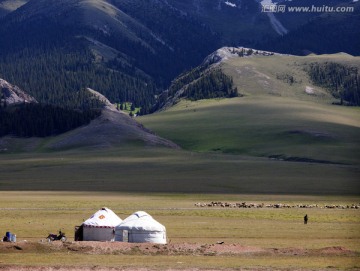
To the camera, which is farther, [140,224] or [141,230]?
[141,230]

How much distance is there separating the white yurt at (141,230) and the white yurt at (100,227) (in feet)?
4.10

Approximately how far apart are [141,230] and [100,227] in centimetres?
312

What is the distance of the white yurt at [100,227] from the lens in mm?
63250

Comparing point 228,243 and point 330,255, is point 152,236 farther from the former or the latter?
point 330,255

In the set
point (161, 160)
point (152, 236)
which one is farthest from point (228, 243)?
point (161, 160)

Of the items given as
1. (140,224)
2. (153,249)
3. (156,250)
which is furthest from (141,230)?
(156,250)

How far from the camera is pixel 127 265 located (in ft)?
170

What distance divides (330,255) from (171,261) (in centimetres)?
899

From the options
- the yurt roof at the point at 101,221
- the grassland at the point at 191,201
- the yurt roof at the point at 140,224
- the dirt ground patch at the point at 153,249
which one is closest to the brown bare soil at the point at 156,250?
the dirt ground patch at the point at 153,249

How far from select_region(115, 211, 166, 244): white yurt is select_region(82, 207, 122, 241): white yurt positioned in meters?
1.25

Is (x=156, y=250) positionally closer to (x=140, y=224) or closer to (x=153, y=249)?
(x=153, y=249)

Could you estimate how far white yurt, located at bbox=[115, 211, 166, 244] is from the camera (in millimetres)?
61406

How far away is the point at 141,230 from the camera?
61.5 m

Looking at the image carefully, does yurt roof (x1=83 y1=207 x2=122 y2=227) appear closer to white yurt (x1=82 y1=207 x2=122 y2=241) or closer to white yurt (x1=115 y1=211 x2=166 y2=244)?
white yurt (x1=82 y1=207 x2=122 y2=241)
